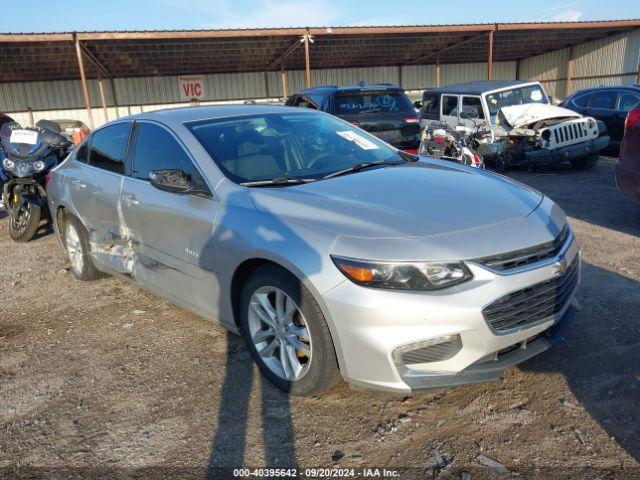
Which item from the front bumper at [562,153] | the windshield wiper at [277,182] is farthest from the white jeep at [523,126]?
the windshield wiper at [277,182]

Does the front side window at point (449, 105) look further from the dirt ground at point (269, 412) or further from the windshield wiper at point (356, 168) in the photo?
the windshield wiper at point (356, 168)

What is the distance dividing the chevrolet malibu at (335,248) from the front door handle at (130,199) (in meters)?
0.02

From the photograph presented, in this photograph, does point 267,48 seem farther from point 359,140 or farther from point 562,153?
point 359,140

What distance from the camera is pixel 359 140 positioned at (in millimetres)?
3977

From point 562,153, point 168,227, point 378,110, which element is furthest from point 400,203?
point 562,153

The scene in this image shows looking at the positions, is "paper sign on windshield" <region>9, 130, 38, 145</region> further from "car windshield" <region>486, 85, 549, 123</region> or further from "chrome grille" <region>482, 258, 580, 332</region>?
"car windshield" <region>486, 85, 549, 123</region>

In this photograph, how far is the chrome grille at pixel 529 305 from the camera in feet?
7.96

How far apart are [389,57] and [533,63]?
382 inches

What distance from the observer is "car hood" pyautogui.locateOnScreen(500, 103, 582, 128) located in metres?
9.70

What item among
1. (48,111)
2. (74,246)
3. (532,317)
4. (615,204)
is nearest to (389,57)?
(48,111)

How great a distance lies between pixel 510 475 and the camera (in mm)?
2262

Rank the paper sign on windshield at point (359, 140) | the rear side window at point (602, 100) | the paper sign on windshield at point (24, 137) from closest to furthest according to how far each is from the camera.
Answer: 1. the paper sign on windshield at point (359, 140)
2. the paper sign on windshield at point (24, 137)
3. the rear side window at point (602, 100)

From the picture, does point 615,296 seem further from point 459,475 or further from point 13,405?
point 13,405

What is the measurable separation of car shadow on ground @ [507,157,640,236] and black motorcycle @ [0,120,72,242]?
6.70m
